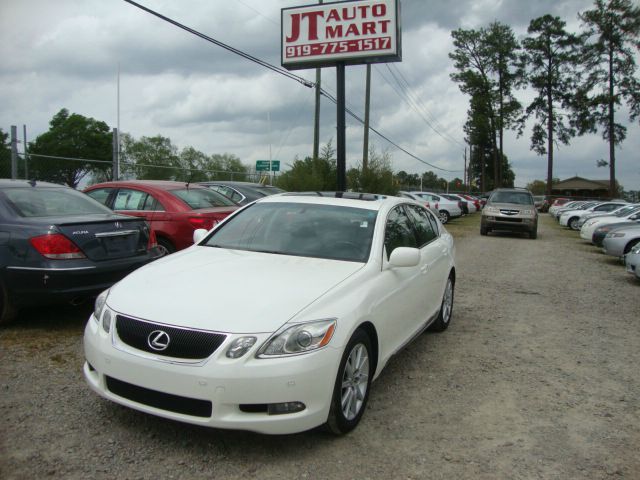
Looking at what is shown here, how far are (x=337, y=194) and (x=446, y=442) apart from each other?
8.36ft

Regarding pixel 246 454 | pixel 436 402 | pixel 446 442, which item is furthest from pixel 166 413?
pixel 436 402

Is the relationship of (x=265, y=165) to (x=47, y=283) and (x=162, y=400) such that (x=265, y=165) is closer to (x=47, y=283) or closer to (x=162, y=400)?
(x=47, y=283)

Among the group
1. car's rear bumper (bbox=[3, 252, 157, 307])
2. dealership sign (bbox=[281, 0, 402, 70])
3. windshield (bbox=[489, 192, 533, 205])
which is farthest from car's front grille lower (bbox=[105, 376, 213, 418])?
windshield (bbox=[489, 192, 533, 205])

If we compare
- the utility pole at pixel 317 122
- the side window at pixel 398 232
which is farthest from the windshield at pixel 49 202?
the utility pole at pixel 317 122

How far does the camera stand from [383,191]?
2345 cm

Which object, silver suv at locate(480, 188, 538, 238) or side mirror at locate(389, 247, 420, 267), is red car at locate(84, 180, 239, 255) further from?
silver suv at locate(480, 188, 538, 238)

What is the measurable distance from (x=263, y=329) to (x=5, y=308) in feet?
11.4

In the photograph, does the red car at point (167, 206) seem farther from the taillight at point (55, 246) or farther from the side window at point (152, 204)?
the taillight at point (55, 246)

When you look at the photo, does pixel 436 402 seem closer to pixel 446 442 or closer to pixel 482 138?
pixel 446 442

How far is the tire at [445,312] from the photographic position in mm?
5965

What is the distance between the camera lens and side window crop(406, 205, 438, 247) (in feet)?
17.7

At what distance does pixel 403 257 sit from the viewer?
4.10 metres

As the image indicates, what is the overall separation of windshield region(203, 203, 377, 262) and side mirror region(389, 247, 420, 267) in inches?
8.0

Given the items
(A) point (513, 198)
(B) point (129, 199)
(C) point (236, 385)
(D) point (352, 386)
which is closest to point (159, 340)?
(C) point (236, 385)
